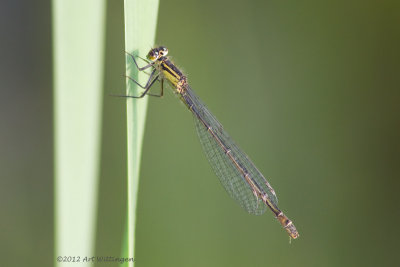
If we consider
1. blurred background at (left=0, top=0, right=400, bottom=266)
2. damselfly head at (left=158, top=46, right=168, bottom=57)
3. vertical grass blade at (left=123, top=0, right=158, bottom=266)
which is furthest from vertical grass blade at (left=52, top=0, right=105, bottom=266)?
damselfly head at (left=158, top=46, right=168, bottom=57)

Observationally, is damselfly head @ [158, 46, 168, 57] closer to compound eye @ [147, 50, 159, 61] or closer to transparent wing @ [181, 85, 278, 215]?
compound eye @ [147, 50, 159, 61]

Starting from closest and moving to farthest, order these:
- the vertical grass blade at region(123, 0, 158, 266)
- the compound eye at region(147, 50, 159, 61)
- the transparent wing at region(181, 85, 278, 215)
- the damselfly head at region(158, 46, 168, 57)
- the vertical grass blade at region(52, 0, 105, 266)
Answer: the vertical grass blade at region(123, 0, 158, 266) < the vertical grass blade at region(52, 0, 105, 266) < the compound eye at region(147, 50, 159, 61) < the damselfly head at region(158, 46, 168, 57) < the transparent wing at region(181, 85, 278, 215)

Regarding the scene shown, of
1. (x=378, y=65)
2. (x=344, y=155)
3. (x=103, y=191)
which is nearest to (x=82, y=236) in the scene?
(x=103, y=191)

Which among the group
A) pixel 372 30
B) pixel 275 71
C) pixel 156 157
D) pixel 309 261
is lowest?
pixel 309 261

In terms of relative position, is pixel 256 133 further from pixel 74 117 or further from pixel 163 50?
pixel 74 117

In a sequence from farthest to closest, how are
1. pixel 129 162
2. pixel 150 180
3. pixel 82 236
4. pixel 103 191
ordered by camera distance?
pixel 150 180
pixel 103 191
pixel 82 236
pixel 129 162

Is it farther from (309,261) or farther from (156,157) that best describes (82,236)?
(309,261)

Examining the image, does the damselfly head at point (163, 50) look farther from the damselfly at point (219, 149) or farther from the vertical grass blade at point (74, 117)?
the vertical grass blade at point (74, 117)

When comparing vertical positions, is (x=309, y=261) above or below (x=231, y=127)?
below

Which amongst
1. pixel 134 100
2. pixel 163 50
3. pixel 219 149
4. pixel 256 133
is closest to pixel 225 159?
pixel 219 149
